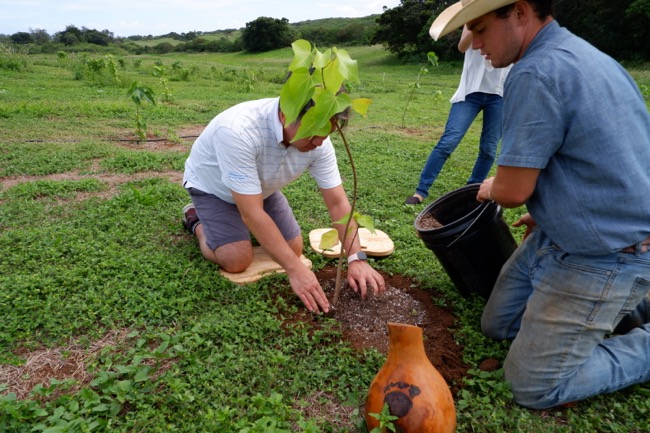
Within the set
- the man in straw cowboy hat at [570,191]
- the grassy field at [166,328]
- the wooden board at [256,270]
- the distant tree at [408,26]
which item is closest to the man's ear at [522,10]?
the man in straw cowboy hat at [570,191]

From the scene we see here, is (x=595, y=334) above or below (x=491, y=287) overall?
above

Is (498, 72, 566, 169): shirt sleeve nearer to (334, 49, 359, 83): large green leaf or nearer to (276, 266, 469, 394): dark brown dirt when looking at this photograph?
(334, 49, 359, 83): large green leaf

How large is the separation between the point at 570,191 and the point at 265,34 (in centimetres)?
4251

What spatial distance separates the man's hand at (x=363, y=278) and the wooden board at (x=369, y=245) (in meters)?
0.62

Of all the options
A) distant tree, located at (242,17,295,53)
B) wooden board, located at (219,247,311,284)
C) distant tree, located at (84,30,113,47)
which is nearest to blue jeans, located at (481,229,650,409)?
wooden board, located at (219,247,311,284)

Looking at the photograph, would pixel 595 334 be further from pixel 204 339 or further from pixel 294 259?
pixel 204 339

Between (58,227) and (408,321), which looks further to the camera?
(58,227)

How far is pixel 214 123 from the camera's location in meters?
2.82

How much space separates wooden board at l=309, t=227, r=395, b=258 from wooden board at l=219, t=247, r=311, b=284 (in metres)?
0.18

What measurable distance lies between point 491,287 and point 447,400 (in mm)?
1145

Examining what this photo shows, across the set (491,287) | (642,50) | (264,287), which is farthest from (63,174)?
(642,50)

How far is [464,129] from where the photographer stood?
4.14 m

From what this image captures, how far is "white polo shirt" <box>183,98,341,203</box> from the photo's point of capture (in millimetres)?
2438

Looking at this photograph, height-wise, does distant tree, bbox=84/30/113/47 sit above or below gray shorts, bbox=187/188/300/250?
above
